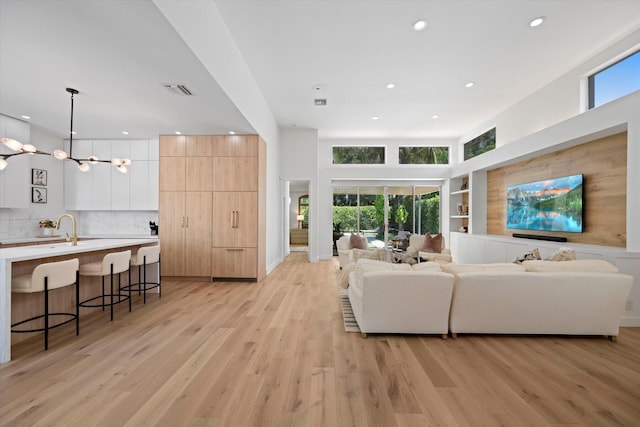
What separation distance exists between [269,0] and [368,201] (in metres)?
6.29

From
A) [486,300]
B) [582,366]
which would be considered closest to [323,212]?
[486,300]

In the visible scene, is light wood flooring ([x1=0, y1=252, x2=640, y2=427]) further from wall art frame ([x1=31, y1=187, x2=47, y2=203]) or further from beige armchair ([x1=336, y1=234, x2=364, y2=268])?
wall art frame ([x1=31, y1=187, x2=47, y2=203])

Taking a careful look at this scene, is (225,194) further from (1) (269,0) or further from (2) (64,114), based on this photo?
(1) (269,0)

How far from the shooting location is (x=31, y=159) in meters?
5.24

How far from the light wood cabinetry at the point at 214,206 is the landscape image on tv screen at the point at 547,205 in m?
5.14

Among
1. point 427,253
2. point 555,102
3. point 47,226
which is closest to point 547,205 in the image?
point 555,102

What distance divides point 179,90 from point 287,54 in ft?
5.14

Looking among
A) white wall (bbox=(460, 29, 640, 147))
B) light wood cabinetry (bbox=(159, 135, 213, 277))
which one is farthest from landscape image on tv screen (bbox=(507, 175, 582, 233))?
light wood cabinetry (bbox=(159, 135, 213, 277))

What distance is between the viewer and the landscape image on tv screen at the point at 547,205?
453 cm

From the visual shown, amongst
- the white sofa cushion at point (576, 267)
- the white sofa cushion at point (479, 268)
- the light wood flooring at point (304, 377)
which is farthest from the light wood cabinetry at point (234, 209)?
the white sofa cushion at point (576, 267)

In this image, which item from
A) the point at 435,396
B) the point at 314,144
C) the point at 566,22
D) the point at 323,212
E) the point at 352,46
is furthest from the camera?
the point at 323,212

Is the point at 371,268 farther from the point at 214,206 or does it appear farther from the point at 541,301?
the point at 214,206

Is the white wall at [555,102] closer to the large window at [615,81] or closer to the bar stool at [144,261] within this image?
the large window at [615,81]

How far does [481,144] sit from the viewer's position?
7.34m
